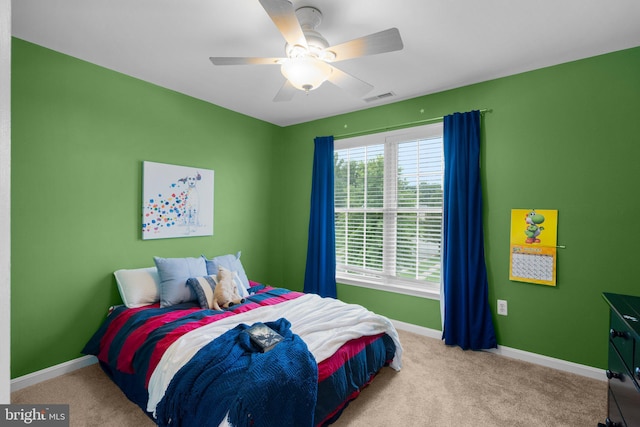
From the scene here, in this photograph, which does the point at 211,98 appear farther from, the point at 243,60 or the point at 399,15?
the point at 399,15

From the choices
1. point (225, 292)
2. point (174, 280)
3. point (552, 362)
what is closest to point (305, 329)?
point (225, 292)

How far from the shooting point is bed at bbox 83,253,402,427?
162 centimetres

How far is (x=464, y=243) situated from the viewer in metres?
3.07

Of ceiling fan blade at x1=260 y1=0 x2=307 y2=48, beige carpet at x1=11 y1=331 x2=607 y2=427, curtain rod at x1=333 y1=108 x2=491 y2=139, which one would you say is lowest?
beige carpet at x1=11 y1=331 x2=607 y2=427

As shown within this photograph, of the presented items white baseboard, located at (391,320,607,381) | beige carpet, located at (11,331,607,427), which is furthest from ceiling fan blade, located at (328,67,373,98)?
white baseboard, located at (391,320,607,381)

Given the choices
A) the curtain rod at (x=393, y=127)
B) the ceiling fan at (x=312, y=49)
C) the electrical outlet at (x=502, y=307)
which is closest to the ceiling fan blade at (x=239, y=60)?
the ceiling fan at (x=312, y=49)

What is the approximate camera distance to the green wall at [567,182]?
2459 millimetres

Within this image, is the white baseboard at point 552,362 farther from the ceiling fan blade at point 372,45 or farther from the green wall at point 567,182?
the ceiling fan blade at point 372,45

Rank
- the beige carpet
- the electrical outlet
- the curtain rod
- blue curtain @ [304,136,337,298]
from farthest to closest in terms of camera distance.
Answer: blue curtain @ [304,136,337,298] → the curtain rod → the electrical outlet → the beige carpet

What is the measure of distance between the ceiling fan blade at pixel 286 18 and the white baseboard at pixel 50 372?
302cm

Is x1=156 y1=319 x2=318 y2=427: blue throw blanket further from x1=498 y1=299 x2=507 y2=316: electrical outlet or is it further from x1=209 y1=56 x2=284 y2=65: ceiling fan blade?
x1=498 y1=299 x2=507 y2=316: electrical outlet

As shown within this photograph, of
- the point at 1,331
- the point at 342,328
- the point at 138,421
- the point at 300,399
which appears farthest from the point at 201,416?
the point at 1,331

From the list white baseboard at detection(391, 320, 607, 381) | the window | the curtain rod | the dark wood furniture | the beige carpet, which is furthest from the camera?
the window

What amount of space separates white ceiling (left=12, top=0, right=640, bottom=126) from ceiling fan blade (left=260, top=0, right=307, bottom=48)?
1.06ft
